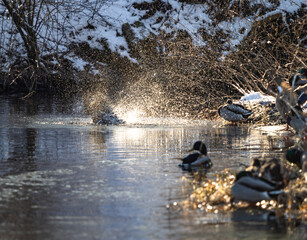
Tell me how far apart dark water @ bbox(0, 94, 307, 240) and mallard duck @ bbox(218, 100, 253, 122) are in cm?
66

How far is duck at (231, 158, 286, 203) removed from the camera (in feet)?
24.2

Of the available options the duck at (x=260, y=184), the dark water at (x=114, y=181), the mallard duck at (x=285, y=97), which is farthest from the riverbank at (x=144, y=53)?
the duck at (x=260, y=184)

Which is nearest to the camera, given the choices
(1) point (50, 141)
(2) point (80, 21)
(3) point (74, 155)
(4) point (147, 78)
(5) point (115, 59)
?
(3) point (74, 155)

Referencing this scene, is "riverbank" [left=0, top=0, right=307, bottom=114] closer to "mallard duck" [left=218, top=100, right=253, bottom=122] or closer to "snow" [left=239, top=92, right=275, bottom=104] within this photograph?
"mallard duck" [left=218, top=100, right=253, bottom=122]

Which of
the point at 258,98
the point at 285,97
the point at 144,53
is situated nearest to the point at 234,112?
the point at 258,98

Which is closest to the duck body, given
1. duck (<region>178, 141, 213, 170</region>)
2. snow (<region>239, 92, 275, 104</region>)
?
duck (<region>178, 141, 213, 170</region>)

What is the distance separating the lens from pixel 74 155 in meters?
12.0

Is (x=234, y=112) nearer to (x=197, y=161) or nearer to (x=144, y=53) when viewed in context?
(x=197, y=161)

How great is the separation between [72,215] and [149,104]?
52.7ft

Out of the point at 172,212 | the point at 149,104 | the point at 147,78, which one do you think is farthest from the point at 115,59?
the point at 172,212

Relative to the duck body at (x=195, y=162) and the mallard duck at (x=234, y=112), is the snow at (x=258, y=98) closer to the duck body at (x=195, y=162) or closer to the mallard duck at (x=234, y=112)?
the mallard duck at (x=234, y=112)

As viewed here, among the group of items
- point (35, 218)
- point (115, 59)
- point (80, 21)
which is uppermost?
point (80, 21)

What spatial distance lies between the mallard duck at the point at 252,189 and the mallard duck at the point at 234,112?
416 inches

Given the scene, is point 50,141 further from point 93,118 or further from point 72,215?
point 72,215
